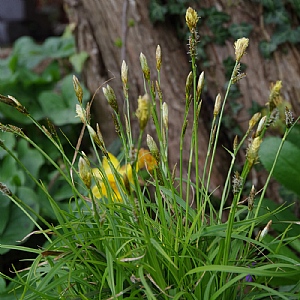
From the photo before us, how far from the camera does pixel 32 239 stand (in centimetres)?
200

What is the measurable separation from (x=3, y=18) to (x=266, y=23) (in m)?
5.50

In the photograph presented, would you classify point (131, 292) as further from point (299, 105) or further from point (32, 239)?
point (299, 105)

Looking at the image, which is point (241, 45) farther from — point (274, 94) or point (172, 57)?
point (172, 57)

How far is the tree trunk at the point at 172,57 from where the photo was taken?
7.16 ft

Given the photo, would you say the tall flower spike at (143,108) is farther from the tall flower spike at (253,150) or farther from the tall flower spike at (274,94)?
the tall flower spike at (274,94)

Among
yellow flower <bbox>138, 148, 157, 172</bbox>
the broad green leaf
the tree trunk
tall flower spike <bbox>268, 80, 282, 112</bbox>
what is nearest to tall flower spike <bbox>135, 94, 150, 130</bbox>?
tall flower spike <bbox>268, 80, 282, 112</bbox>

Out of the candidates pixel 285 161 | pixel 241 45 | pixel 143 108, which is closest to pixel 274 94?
pixel 241 45

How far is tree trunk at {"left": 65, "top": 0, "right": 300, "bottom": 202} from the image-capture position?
2182 millimetres

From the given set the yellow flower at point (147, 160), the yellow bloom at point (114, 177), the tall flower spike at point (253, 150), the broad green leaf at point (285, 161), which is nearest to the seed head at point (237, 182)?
the tall flower spike at point (253, 150)

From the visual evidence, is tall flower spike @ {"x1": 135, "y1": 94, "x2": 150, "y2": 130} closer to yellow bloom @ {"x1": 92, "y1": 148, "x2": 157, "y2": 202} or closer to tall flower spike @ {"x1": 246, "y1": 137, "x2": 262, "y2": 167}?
yellow bloom @ {"x1": 92, "y1": 148, "x2": 157, "y2": 202}

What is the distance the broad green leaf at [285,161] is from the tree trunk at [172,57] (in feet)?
1.84

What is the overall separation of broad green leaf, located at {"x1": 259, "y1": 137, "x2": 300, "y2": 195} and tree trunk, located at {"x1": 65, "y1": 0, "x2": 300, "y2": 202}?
0.56m

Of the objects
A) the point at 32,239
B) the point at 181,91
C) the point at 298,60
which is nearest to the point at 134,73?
the point at 181,91

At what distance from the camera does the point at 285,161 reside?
5.30ft
